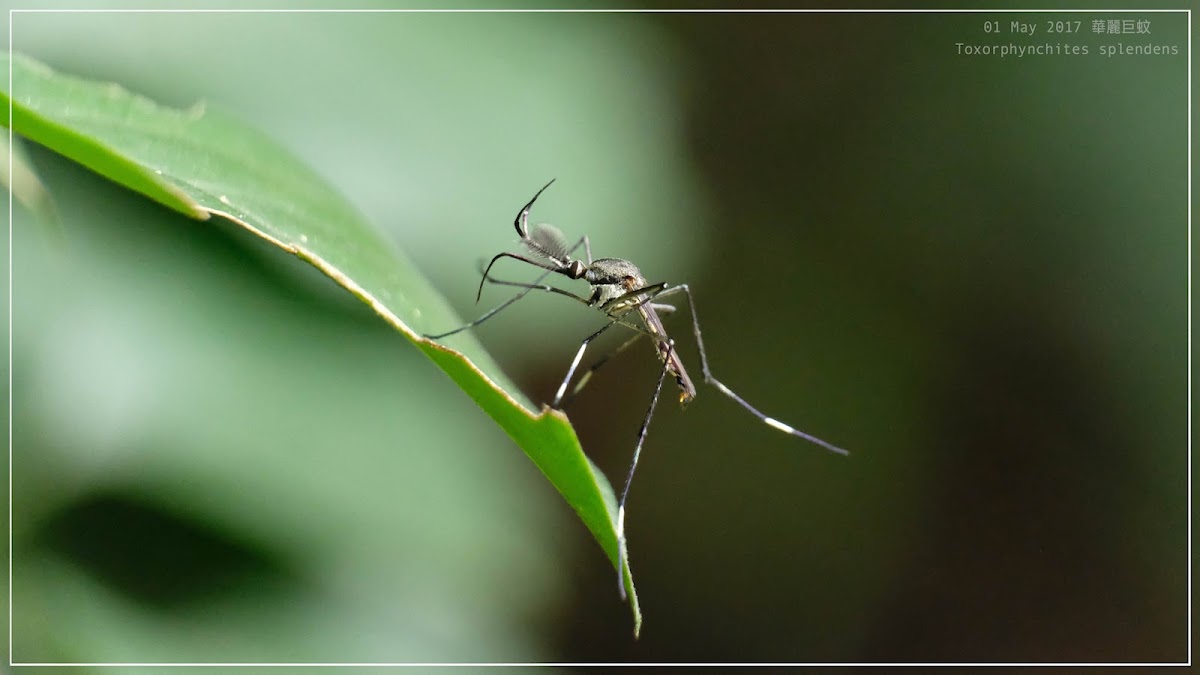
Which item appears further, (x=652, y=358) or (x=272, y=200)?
(x=652, y=358)

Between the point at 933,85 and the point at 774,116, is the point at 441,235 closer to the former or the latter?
the point at 774,116

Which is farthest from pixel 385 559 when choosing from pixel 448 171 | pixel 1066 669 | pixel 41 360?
pixel 1066 669

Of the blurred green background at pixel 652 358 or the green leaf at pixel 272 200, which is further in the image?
the blurred green background at pixel 652 358

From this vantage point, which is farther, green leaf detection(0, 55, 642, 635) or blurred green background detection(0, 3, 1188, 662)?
blurred green background detection(0, 3, 1188, 662)

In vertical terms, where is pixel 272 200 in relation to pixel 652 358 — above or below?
above
